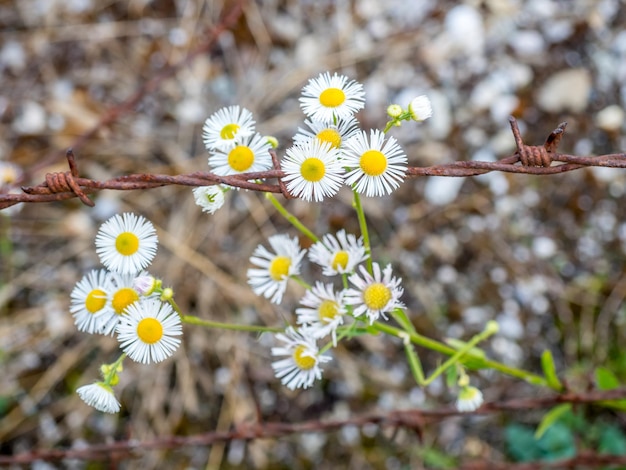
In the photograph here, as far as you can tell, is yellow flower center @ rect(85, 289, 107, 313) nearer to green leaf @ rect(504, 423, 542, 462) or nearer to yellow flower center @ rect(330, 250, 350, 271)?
yellow flower center @ rect(330, 250, 350, 271)

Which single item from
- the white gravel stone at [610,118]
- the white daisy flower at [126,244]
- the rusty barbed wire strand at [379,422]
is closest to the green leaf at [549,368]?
the rusty barbed wire strand at [379,422]

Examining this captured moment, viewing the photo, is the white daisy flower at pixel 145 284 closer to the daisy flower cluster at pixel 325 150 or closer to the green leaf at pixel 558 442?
the daisy flower cluster at pixel 325 150

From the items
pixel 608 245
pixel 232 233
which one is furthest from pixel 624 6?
pixel 232 233

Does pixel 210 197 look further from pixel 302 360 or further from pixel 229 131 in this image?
pixel 302 360

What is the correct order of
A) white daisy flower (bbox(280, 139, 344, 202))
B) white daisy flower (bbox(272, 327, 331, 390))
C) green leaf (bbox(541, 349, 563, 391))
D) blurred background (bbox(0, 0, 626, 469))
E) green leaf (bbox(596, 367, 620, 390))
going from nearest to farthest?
white daisy flower (bbox(280, 139, 344, 202))
white daisy flower (bbox(272, 327, 331, 390))
green leaf (bbox(541, 349, 563, 391))
green leaf (bbox(596, 367, 620, 390))
blurred background (bbox(0, 0, 626, 469))

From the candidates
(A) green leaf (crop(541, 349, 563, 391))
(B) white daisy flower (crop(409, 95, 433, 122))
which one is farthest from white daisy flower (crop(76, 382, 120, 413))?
(A) green leaf (crop(541, 349, 563, 391))
